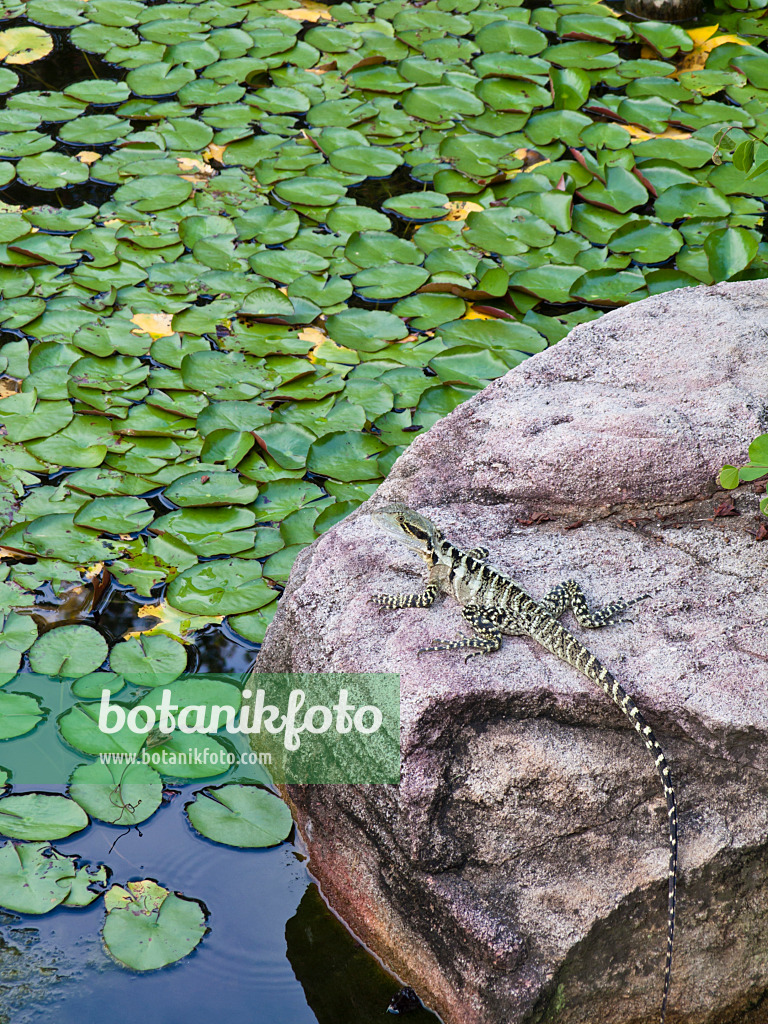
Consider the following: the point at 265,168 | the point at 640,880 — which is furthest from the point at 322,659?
the point at 265,168

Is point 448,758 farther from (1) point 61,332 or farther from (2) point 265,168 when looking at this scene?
(2) point 265,168

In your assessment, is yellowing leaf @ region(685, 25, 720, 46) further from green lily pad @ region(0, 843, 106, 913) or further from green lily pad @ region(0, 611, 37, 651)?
green lily pad @ region(0, 843, 106, 913)

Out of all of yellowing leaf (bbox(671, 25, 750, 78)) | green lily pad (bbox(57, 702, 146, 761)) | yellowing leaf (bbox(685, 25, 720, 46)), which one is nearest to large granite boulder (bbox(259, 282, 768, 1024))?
green lily pad (bbox(57, 702, 146, 761))

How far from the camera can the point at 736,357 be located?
4.22 metres

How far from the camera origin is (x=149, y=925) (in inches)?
136

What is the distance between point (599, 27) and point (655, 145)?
1699 mm

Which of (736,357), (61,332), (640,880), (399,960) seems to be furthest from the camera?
(61,332)

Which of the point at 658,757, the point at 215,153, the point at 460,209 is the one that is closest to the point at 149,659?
the point at 658,757

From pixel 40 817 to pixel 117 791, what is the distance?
11.3 inches

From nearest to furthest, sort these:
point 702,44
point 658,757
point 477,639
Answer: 1. point 658,757
2. point 477,639
3. point 702,44

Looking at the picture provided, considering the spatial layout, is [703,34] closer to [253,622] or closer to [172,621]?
[253,622]

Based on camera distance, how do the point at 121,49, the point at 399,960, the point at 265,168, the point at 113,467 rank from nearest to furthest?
1. the point at 399,960
2. the point at 113,467
3. the point at 265,168
4. the point at 121,49

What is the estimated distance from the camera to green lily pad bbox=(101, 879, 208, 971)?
133 inches

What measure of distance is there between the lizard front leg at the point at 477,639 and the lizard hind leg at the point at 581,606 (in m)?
0.19
